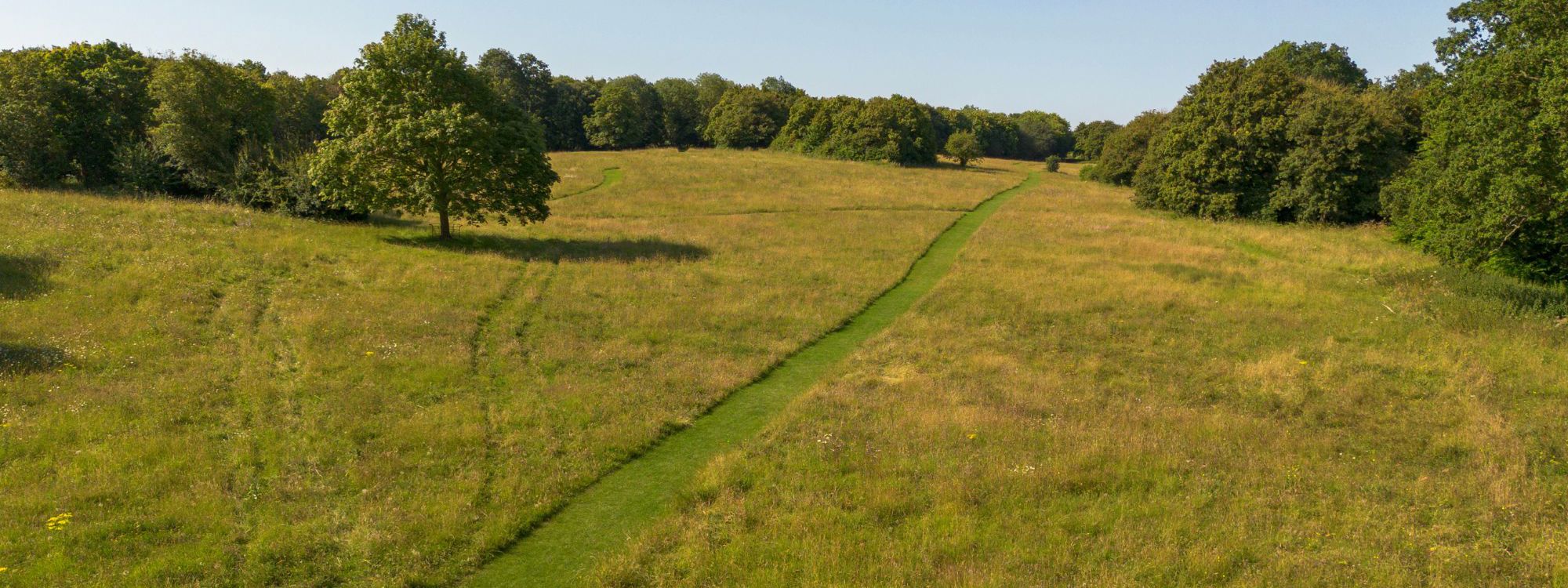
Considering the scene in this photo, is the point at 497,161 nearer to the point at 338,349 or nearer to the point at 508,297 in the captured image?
the point at 508,297

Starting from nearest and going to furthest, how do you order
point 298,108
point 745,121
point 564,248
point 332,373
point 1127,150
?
point 332,373 < point 564,248 < point 298,108 < point 1127,150 < point 745,121

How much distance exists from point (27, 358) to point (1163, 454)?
22.9 meters

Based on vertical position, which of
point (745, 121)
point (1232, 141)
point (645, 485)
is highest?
point (745, 121)

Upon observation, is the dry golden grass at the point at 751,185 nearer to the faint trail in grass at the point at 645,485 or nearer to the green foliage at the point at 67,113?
the green foliage at the point at 67,113

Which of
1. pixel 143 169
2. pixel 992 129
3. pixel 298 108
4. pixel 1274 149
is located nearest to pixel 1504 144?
pixel 1274 149

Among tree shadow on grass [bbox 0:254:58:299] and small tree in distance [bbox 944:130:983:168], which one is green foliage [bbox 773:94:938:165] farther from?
tree shadow on grass [bbox 0:254:58:299]

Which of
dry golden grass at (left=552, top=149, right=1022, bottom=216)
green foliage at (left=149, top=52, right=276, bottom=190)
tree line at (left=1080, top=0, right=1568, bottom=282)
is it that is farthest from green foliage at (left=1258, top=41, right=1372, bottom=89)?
green foliage at (left=149, top=52, right=276, bottom=190)

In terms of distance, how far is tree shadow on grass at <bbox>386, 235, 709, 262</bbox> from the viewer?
3048 centimetres

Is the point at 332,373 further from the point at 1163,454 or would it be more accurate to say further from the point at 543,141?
the point at 543,141

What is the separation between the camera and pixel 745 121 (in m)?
106

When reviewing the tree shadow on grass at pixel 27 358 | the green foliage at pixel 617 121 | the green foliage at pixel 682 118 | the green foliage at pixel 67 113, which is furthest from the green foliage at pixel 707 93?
the tree shadow on grass at pixel 27 358

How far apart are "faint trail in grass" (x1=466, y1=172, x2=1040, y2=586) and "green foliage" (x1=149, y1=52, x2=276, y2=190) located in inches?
1188

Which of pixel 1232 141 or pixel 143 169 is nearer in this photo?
pixel 143 169

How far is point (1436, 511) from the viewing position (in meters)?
11.9
